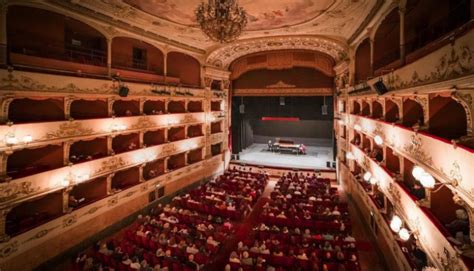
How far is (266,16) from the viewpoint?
10719 mm

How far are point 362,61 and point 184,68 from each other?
1044 cm

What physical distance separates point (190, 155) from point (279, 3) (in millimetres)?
10843

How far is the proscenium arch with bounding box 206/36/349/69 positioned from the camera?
1410 centimetres

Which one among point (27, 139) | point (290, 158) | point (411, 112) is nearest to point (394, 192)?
point (411, 112)

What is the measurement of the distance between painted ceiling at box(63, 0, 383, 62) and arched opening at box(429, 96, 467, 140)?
5.05m

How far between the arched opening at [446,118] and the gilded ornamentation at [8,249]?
35.4 ft

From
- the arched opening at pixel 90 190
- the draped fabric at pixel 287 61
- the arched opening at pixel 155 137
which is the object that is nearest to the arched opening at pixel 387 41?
the draped fabric at pixel 287 61

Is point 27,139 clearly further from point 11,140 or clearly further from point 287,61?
point 287,61

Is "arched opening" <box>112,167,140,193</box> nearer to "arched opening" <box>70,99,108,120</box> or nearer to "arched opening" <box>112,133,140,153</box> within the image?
"arched opening" <box>112,133,140,153</box>

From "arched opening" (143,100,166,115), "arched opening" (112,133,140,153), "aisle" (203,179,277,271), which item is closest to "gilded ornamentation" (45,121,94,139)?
"arched opening" (112,133,140,153)

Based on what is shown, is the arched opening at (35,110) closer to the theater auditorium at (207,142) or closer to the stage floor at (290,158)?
the theater auditorium at (207,142)

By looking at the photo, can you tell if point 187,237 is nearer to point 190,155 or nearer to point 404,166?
point 404,166

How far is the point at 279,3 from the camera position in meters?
9.34

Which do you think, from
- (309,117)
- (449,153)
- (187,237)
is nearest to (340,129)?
(309,117)
